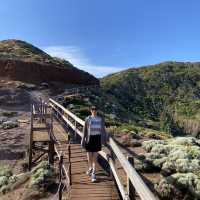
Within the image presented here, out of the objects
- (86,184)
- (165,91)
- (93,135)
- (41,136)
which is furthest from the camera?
(165,91)

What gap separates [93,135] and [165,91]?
130 metres

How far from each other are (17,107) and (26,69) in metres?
15.8

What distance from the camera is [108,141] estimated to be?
31.5 ft

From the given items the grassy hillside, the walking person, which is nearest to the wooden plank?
the walking person

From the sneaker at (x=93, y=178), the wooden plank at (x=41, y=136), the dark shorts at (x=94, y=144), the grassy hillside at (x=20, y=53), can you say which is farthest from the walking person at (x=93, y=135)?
the grassy hillside at (x=20, y=53)

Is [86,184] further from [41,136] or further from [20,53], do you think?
[20,53]

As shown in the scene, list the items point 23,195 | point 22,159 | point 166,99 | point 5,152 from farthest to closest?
point 166,99
point 5,152
point 22,159
point 23,195

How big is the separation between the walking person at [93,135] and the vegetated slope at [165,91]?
268 ft

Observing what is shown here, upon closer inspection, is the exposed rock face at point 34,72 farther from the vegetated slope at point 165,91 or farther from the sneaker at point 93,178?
the sneaker at point 93,178

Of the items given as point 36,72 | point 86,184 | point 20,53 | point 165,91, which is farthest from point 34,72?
point 165,91

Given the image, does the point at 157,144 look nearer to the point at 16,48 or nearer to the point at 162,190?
the point at 162,190

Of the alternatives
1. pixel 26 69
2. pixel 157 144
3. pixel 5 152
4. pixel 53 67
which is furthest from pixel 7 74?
pixel 157 144

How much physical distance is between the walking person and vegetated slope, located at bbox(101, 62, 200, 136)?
8173 centimetres

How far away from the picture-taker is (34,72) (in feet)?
186
